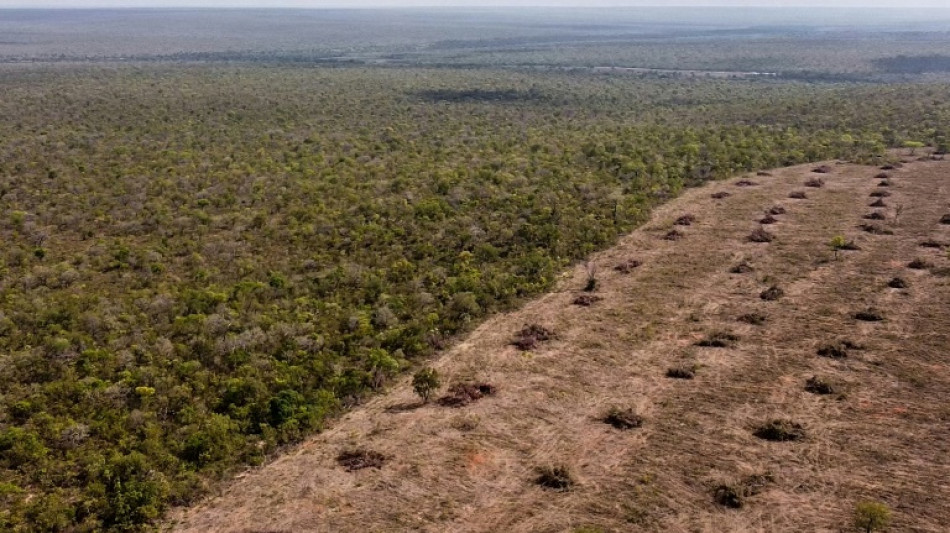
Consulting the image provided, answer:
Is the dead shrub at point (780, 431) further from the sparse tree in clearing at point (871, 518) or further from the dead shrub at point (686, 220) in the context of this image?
the dead shrub at point (686, 220)

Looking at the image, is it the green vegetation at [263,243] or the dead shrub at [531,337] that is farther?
the dead shrub at [531,337]

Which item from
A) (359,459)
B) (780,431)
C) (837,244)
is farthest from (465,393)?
(837,244)

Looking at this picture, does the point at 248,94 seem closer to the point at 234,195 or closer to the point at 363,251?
the point at 234,195

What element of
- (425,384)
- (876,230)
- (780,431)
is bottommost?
(780,431)

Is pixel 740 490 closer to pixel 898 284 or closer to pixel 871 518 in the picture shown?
pixel 871 518

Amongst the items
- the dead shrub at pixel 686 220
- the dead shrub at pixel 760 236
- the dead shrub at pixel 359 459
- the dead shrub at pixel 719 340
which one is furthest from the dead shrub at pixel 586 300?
the dead shrub at pixel 359 459

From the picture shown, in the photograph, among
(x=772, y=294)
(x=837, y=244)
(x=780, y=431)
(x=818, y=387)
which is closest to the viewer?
(x=780, y=431)

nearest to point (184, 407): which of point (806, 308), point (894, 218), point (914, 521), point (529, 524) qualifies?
point (529, 524)
